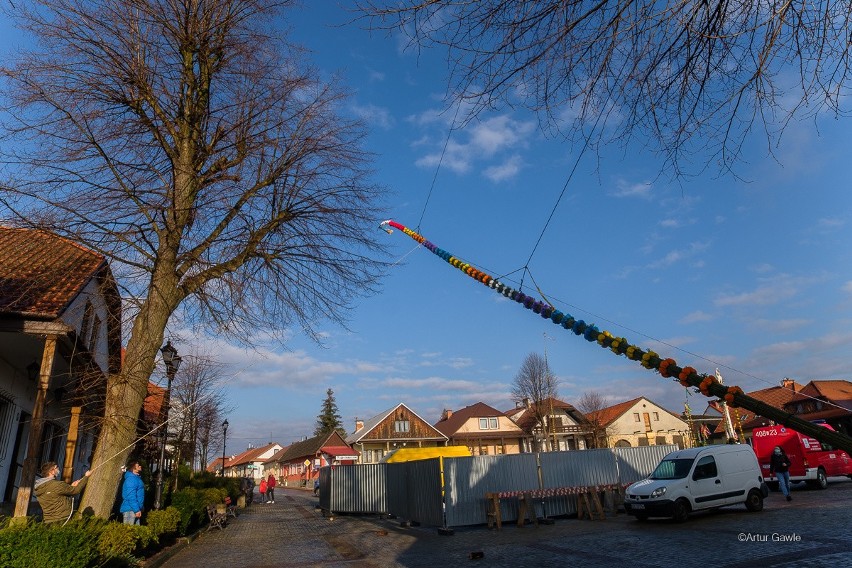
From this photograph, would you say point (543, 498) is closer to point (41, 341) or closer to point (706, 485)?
point (706, 485)

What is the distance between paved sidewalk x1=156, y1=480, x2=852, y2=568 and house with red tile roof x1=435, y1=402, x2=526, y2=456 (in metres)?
41.3

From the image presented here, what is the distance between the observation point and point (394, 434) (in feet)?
187

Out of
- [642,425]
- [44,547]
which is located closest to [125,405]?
[44,547]

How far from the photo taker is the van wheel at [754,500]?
14.4m

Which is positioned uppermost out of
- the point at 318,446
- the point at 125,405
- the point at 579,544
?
the point at 318,446

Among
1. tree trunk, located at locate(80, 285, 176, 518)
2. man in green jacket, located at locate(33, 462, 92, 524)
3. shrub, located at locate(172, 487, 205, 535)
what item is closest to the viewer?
man in green jacket, located at locate(33, 462, 92, 524)

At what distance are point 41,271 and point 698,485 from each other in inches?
654

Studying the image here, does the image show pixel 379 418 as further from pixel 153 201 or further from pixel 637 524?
pixel 153 201

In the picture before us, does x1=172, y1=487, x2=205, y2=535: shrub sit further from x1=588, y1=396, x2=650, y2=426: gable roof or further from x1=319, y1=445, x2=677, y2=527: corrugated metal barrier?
x1=588, y1=396, x2=650, y2=426: gable roof

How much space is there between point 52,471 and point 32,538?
3.71 metres

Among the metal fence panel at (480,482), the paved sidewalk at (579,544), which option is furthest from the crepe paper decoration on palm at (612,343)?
the metal fence panel at (480,482)

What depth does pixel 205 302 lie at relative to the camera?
35.9 feet

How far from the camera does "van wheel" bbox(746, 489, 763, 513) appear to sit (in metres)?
14.4

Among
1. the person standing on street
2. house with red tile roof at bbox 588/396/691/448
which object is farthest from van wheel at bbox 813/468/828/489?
house with red tile roof at bbox 588/396/691/448
